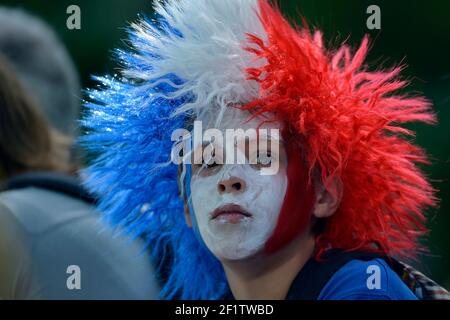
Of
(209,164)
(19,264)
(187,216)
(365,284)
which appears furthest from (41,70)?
(365,284)

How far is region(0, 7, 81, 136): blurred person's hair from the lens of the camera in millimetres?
2957

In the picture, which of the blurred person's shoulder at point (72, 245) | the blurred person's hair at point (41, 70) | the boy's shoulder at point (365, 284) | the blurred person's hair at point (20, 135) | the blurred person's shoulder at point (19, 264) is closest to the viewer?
the boy's shoulder at point (365, 284)

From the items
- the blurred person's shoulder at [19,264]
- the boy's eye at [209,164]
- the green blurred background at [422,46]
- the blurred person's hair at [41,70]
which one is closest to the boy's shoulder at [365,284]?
the boy's eye at [209,164]

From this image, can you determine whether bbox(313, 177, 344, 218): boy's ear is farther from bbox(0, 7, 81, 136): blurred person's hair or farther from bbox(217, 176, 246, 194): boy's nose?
bbox(0, 7, 81, 136): blurred person's hair

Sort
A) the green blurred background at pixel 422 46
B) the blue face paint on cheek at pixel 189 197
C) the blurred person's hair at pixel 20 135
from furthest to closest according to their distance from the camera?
the green blurred background at pixel 422 46 < the blurred person's hair at pixel 20 135 < the blue face paint on cheek at pixel 189 197

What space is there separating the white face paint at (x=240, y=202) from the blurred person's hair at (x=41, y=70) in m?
1.22

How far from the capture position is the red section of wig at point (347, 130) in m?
1.83

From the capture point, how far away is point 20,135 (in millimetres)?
2562

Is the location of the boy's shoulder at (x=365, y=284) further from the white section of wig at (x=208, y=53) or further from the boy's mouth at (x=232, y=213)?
the white section of wig at (x=208, y=53)

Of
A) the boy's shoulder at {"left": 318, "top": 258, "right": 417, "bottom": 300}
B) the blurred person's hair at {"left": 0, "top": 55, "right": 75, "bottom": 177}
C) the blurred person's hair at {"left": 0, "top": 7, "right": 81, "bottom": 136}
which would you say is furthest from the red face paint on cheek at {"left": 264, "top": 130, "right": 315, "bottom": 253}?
the blurred person's hair at {"left": 0, "top": 7, "right": 81, "bottom": 136}

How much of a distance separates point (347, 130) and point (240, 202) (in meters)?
0.30

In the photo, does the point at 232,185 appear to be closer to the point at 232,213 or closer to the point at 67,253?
the point at 232,213

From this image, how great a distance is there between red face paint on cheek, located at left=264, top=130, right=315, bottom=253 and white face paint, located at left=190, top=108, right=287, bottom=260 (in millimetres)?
14
